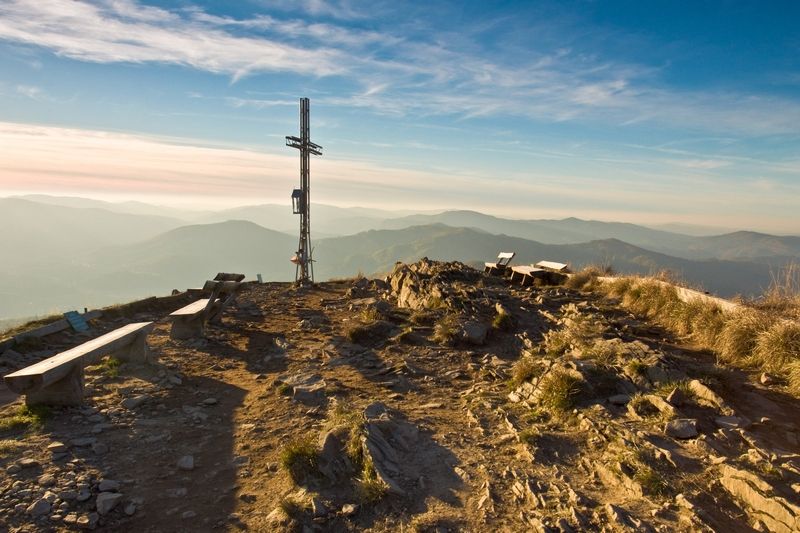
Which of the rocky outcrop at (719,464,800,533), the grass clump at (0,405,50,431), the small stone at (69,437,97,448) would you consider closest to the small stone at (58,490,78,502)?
the small stone at (69,437,97,448)

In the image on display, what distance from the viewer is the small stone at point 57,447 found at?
5301 millimetres

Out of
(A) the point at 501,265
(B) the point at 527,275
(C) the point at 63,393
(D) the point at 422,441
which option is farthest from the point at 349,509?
(A) the point at 501,265

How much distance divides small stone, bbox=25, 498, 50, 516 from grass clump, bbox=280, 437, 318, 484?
2335 mm

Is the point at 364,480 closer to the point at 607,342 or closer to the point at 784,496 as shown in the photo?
the point at 784,496

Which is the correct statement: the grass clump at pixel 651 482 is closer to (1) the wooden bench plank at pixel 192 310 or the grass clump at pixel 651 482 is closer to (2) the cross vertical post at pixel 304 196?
(1) the wooden bench plank at pixel 192 310

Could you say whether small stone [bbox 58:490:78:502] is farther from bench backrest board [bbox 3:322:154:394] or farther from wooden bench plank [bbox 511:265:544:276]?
wooden bench plank [bbox 511:265:544:276]

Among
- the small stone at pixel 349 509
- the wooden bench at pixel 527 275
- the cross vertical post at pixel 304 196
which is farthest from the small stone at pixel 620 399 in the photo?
the cross vertical post at pixel 304 196

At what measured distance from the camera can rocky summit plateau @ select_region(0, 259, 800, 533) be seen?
4.15 m

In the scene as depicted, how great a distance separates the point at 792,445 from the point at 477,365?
4.64 m

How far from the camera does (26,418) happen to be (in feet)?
19.7

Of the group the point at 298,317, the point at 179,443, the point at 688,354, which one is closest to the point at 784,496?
the point at 688,354

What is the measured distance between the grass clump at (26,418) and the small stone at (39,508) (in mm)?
1953

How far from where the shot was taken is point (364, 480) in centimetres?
464

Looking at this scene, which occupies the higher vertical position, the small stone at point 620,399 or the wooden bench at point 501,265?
the wooden bench at point 501,265
